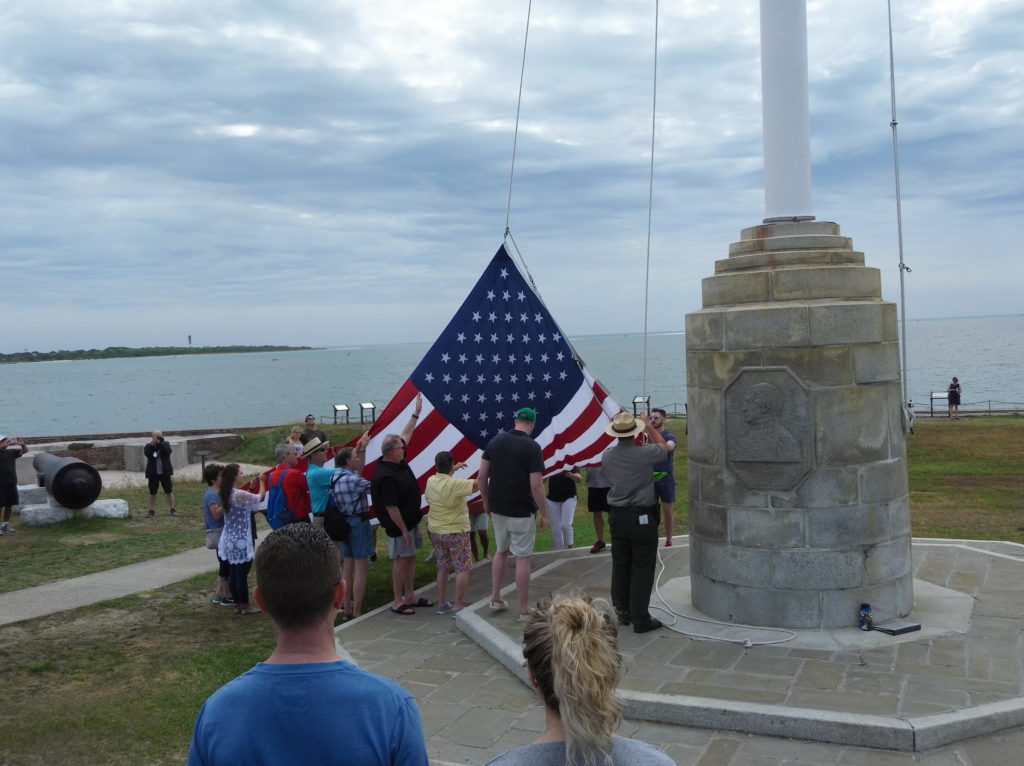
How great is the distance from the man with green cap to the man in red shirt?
2047mm

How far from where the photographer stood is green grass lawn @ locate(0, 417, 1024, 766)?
6.47m

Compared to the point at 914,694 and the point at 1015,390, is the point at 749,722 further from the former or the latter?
the point at 1015,390

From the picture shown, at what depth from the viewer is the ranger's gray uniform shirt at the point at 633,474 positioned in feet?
25.6

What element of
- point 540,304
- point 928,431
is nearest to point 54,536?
point 540,304

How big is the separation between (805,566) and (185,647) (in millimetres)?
5483

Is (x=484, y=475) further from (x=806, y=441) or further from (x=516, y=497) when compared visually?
(x=806, y=441)

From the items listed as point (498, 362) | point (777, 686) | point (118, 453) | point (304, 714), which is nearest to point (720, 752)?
point (777, 686)

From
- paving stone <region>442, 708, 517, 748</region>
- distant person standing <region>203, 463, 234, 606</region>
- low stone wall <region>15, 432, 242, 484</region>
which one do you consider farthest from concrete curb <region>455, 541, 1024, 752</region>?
low stone wall <region>15, 432, 242, 484</region>

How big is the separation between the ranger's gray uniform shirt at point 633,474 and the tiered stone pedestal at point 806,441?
1.83 ft

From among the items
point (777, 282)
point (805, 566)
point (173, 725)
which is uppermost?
point (777, 282)

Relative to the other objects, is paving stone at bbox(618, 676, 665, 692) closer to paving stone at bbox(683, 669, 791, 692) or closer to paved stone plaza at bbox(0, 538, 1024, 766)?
paved stone plaza at bbox(0, 538, 1024, 766)

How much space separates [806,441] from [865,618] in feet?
4.86

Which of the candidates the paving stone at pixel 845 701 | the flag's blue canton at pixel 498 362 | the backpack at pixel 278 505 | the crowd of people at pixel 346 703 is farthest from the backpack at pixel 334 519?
the crowd of people at pixel 346 703

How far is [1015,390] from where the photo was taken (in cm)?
6188
